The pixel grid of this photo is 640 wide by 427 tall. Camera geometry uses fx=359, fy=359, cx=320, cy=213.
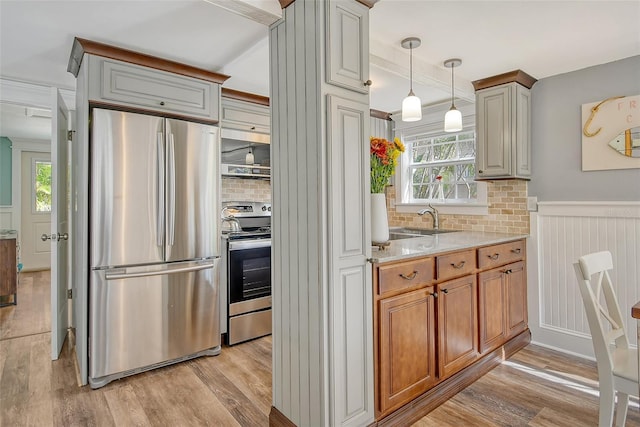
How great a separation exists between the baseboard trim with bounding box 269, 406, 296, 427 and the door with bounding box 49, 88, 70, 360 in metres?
1.95

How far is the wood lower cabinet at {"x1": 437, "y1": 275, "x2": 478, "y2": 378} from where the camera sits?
7.18ft

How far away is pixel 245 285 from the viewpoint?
10.5ft

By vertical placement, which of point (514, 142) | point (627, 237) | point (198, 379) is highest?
point (514, 142)

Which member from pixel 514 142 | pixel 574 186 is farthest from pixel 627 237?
pixel 514 142

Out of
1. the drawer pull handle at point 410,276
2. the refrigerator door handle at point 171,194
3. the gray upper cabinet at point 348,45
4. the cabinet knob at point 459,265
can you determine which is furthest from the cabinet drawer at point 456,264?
the refrigerator door handle at point 171,194

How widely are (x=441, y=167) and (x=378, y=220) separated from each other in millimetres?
2135

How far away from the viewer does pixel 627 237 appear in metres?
2.64

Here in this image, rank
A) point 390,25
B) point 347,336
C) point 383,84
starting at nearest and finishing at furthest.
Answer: point 347,336 → point 390,25 → point 383,84

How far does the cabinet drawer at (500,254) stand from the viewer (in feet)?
8.39

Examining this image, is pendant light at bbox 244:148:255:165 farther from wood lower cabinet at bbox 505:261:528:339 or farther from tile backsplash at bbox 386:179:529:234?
wood lower cabinet at bbox 505:261:528:339

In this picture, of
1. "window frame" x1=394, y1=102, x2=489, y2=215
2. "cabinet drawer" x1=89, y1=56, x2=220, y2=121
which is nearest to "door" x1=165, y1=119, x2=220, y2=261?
"cabinet drawer" x1=89, y1=56, x2=220, y2=121

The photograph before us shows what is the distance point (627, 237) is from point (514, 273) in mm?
798

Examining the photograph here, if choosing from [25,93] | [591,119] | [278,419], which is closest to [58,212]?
[25,93]

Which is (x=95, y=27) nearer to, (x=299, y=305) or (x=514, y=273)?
(x=299, y=305)
